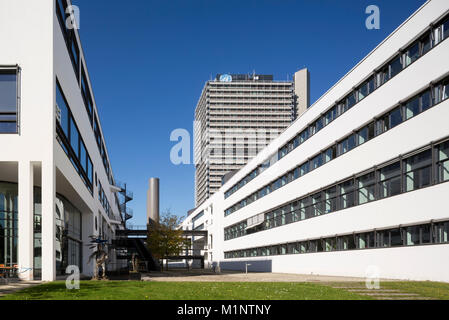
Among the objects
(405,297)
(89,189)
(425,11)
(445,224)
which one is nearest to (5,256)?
A: (89,189)

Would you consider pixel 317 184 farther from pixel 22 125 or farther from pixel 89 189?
pixel 22 125

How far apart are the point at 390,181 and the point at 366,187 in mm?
2815

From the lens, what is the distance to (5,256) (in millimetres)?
23547

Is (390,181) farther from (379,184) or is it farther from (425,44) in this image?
(425,44)

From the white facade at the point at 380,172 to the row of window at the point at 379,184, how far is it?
0.06 meters

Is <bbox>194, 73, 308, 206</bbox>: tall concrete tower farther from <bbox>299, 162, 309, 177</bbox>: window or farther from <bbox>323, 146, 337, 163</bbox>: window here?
<bbox>323, 146, 337, 163</bbox>: window

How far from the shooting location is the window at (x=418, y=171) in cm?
2228

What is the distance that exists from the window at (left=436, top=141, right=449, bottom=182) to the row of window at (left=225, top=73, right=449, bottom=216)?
2085mm

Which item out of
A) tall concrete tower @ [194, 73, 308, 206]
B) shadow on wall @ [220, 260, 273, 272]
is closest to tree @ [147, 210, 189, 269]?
shadow on wall @ [220, 260, 273, 272]

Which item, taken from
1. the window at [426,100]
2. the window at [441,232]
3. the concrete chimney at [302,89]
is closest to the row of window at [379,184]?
the window at [441,232]

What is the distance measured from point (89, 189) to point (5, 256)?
13.8m

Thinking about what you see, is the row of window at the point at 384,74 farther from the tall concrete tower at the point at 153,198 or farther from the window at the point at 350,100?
the tall concrete tower at the point at 153,198

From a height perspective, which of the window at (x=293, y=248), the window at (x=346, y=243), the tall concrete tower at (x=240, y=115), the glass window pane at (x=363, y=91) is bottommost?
the window at (x=293, y=248)

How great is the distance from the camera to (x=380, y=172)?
26875mm
